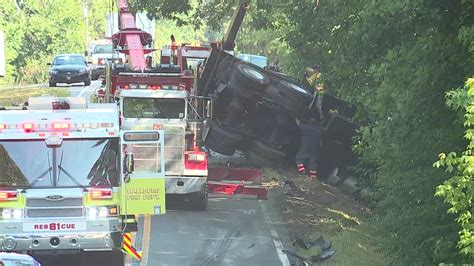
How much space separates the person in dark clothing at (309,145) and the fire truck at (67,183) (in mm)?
8980

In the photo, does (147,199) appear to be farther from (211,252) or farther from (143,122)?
(143,122)

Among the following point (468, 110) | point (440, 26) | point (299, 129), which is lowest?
point (299, 129)

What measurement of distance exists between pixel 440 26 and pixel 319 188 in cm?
1048

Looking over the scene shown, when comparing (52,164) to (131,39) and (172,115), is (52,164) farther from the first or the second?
(131,39)

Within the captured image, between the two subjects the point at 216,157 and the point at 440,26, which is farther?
the point at 216,157

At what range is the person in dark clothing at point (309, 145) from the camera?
18.1 meters

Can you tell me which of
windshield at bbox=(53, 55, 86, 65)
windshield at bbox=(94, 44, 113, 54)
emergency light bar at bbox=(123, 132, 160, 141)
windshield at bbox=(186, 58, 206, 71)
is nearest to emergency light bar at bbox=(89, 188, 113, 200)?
emergency light bar at bbox=(123, 132, 160, 141)

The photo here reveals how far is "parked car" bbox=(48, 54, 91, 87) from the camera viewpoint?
121 ft

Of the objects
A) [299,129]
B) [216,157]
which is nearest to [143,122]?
[299,129]

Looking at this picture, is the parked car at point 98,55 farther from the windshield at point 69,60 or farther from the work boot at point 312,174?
the work boot at point 312,174

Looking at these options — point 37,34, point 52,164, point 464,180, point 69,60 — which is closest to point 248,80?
point 52,164

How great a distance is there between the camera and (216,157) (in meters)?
21.4

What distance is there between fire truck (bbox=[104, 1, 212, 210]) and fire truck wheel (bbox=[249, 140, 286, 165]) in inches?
144

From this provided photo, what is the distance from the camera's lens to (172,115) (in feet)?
47.9
